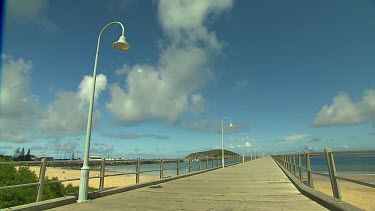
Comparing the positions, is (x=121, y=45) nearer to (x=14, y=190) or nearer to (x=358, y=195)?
(x=14, y=190)

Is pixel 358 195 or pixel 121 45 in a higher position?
pixel 121 45

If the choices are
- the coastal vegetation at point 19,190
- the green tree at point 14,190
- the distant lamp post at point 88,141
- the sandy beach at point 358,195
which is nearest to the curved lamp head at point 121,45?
the distant lamp post at point 88,141

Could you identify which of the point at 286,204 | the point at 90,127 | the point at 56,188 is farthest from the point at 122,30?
the point at 56,188

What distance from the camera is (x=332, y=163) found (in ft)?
23.0

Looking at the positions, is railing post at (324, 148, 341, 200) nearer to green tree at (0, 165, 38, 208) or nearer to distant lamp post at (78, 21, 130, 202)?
distant lamp post at (78, 21, 130, 202)

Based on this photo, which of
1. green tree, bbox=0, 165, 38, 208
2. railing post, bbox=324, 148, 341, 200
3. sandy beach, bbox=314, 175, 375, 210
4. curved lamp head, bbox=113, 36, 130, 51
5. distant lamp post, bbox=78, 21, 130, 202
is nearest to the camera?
railing post, bbox=324, 148, 341, 200

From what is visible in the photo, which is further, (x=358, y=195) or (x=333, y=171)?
(x=358, y=195)

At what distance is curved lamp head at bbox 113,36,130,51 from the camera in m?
10.0

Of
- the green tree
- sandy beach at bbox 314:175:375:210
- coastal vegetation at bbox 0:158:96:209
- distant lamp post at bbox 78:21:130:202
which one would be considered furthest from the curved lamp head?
sandy beach at bbox 314:175:375:210

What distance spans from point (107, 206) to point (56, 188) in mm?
9095

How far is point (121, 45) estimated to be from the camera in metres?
10.1

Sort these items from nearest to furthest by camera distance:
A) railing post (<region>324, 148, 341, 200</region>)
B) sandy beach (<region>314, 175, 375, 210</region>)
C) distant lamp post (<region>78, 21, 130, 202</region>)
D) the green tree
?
railing post (<region>324, 148, 341, 200</region>)
distant lamp post (<region>78, 21, 130, 202</region>)
the green tree
sandy beach (<region>314, 175, 375, 210</region>)

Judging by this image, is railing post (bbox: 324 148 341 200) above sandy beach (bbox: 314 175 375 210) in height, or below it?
above

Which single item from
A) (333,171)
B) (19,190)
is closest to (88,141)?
(19,190)
